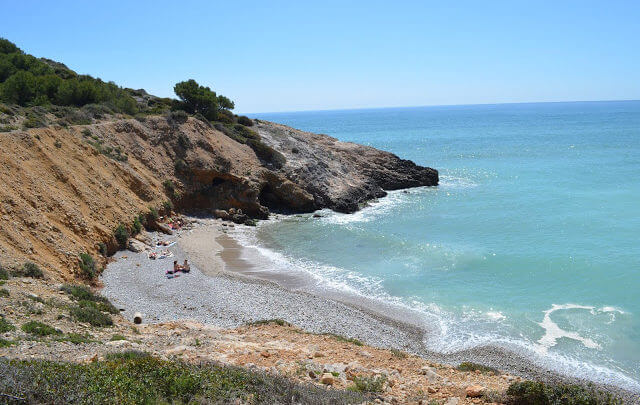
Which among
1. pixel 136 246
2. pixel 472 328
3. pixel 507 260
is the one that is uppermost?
pixel 136 246

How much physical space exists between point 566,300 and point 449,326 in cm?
647

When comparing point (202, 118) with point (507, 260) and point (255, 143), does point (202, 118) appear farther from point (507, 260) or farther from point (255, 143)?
point (507, 260)

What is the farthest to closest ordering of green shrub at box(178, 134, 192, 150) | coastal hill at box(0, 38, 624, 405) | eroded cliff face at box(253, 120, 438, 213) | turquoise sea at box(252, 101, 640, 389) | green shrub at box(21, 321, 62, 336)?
eroded cliff face at box(253, 120, 438, 213), green shrub at box(178, 134, 192, 150), turquoise sea at box(252, 101, 640, 389), green shrub at box(21, 321, 62, 336), coastal hill at box(0, 38, 624, 405)

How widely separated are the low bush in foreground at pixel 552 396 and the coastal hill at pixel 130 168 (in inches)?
682

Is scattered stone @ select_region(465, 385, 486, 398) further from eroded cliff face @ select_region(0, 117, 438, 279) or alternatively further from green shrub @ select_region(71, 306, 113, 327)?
eroded cliff face @ select_region(0, 117, 438, 279)

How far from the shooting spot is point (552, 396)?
10.3m

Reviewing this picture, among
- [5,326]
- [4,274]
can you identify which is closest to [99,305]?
[4,274]

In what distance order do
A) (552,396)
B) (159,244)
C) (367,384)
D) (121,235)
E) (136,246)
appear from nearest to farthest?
(552,396) → (367,384) → (121,235) → (136,246) → (159,244)

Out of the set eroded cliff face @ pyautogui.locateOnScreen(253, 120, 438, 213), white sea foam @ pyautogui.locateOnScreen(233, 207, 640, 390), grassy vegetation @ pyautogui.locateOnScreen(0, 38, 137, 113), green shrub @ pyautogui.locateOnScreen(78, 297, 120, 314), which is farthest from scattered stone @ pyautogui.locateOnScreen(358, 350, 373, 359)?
grassy vegetation @ pyautogui.locateOnScreen(0, 38, 137, 113)

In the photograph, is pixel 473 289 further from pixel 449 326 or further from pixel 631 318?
pixel 631 318

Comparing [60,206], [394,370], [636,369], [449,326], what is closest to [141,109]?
[60,206]

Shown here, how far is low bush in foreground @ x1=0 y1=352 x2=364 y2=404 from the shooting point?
779cm

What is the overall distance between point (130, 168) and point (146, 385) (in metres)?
28.2

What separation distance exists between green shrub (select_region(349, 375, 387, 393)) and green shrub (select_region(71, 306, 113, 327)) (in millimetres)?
8489
